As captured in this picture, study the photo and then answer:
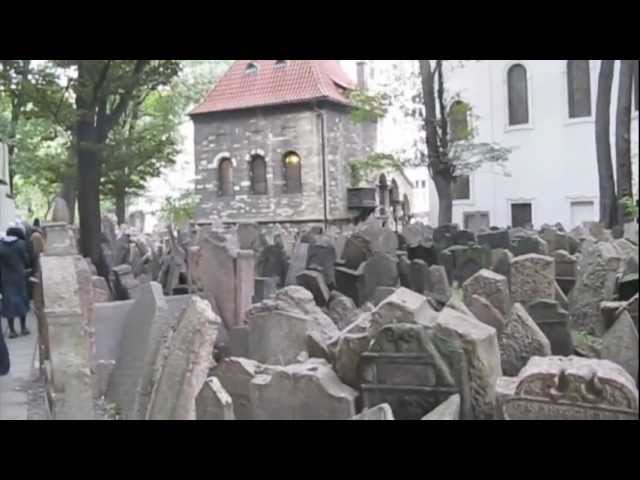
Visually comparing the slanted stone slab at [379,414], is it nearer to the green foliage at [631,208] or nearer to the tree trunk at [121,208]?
the green foliage at [631,208]

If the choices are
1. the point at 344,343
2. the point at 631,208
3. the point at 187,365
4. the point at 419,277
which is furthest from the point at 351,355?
the point at 419,277

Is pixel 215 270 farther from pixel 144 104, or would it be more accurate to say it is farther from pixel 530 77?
pixel 530 77

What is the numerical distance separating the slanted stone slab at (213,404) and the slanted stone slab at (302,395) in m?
0.31

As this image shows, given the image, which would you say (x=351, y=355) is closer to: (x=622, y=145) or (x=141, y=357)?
(x=141, y=357)

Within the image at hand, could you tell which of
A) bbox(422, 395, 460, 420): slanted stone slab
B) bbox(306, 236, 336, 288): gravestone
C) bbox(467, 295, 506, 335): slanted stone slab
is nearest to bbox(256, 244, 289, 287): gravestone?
bbox(306, 236, 336, 288): gravestone

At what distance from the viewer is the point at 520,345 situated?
13.2ft

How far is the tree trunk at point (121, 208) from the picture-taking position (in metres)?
7.81

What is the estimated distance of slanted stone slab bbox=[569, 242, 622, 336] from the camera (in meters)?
5.62

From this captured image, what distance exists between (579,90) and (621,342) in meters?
3.96

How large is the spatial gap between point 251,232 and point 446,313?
5.54m

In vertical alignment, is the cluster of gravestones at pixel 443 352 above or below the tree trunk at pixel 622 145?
below

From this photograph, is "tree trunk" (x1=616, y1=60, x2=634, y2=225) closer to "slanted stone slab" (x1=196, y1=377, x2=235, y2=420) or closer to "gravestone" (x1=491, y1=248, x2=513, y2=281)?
"gravestone" (x1=491, y1=248, x2=513, y2=281)

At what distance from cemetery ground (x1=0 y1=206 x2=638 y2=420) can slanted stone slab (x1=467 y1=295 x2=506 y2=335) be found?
0.05 feet

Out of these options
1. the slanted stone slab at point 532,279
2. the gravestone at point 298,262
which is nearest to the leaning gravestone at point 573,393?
the slanted stone slab at point 532,279
